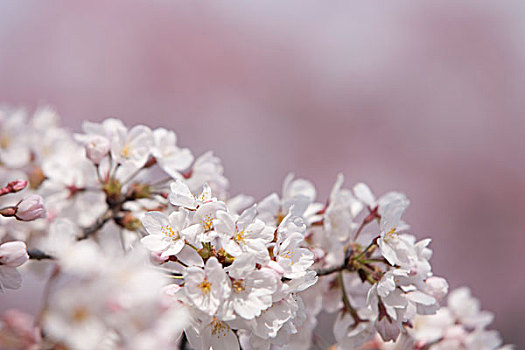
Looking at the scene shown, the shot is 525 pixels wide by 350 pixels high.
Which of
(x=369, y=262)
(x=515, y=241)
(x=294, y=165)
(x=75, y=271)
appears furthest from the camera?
(x=294, y=165)

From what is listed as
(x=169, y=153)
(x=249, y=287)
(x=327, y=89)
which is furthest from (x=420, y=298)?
(x=327, y=89)

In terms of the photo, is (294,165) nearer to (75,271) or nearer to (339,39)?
(339,39)

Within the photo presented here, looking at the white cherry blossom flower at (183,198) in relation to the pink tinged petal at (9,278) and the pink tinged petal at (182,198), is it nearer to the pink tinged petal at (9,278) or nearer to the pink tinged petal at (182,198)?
the pink tinged petal at (182,198)

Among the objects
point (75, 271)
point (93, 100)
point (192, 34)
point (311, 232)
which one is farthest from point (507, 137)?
point (75, 271)

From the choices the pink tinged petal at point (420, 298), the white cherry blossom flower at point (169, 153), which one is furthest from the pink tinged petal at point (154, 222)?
the pink tinged petal at point (420, 298)

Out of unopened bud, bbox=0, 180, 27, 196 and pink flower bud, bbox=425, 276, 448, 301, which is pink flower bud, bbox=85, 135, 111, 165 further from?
pink flower bud, bbox=425, 276, 448, 301

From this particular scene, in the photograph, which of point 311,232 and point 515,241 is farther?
point 515,241

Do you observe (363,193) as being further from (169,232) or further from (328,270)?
(169,232)

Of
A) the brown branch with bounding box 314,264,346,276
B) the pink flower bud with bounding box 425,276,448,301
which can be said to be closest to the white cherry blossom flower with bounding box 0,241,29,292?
the brown branch with bounding box 314,264,346,276
